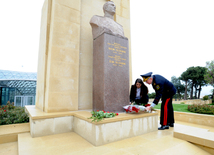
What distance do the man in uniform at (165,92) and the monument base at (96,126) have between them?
408 millimetres

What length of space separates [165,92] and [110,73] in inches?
82.2

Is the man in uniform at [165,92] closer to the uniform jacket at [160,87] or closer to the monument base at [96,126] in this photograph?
the uniform jacket at [160,87]

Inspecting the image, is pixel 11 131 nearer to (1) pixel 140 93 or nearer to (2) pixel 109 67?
(2) pixel 109 67

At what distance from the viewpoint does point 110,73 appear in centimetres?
466

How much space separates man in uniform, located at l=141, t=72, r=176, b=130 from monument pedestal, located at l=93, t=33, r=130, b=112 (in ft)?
2.86

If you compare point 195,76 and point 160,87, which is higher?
point 195,76

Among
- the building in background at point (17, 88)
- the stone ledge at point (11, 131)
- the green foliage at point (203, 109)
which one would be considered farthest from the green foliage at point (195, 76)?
the stone ledge at point (11, 131)

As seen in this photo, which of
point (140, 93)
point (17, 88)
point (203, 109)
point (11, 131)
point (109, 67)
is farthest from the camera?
point (17, 88)

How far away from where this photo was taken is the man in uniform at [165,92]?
443 centimetres

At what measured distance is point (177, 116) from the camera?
274 inches

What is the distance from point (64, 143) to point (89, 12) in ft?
18.8

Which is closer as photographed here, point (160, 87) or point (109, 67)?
point (160, 87)

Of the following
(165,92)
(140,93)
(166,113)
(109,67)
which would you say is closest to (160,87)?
(165,92)

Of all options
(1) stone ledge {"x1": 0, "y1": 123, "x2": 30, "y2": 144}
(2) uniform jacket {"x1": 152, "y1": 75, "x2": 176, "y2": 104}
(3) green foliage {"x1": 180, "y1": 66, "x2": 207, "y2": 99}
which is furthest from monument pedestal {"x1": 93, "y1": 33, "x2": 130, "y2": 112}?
(3) green foliage {"x1": 180, "y1": 66, "x2": 207, "y2": 99}
